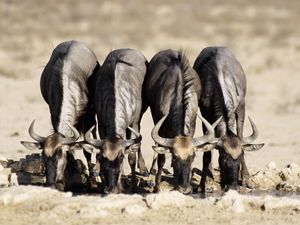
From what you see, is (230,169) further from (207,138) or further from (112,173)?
(112,173)

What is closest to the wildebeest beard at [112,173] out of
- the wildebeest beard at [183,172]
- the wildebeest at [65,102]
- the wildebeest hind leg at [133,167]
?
the wildebeest at [65,102]

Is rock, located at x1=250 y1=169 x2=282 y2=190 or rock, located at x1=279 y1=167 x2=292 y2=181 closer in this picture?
rock, located at x1=250 y1=169 x2=282 y2=190

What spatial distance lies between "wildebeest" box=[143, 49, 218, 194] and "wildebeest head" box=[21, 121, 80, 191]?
149cm

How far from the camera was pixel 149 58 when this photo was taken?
1320 inches

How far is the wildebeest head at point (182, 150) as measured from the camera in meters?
13.5

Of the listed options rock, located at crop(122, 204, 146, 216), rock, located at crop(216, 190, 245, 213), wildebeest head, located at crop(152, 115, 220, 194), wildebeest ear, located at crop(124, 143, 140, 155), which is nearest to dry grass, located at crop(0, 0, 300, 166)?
wildebeest head, located at crop(152, 115, 220, 194)

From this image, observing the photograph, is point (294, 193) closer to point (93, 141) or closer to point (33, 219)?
point (93, 141)

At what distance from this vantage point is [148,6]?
5225 centimetres

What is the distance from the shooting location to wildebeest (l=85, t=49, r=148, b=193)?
1335cm

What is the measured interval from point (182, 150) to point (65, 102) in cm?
253

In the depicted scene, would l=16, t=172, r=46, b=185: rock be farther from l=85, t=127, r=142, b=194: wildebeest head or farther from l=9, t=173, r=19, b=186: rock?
l=85, t=127, r=142, b=194: wildebeest head

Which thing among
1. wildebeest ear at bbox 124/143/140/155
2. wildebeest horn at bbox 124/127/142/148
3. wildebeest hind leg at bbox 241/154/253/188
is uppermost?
wildebeest horn at bbox 124/127/142/148

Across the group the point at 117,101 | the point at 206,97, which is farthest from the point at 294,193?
the point at 117,101

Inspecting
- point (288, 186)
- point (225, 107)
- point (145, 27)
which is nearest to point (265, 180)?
point (288, 186)
